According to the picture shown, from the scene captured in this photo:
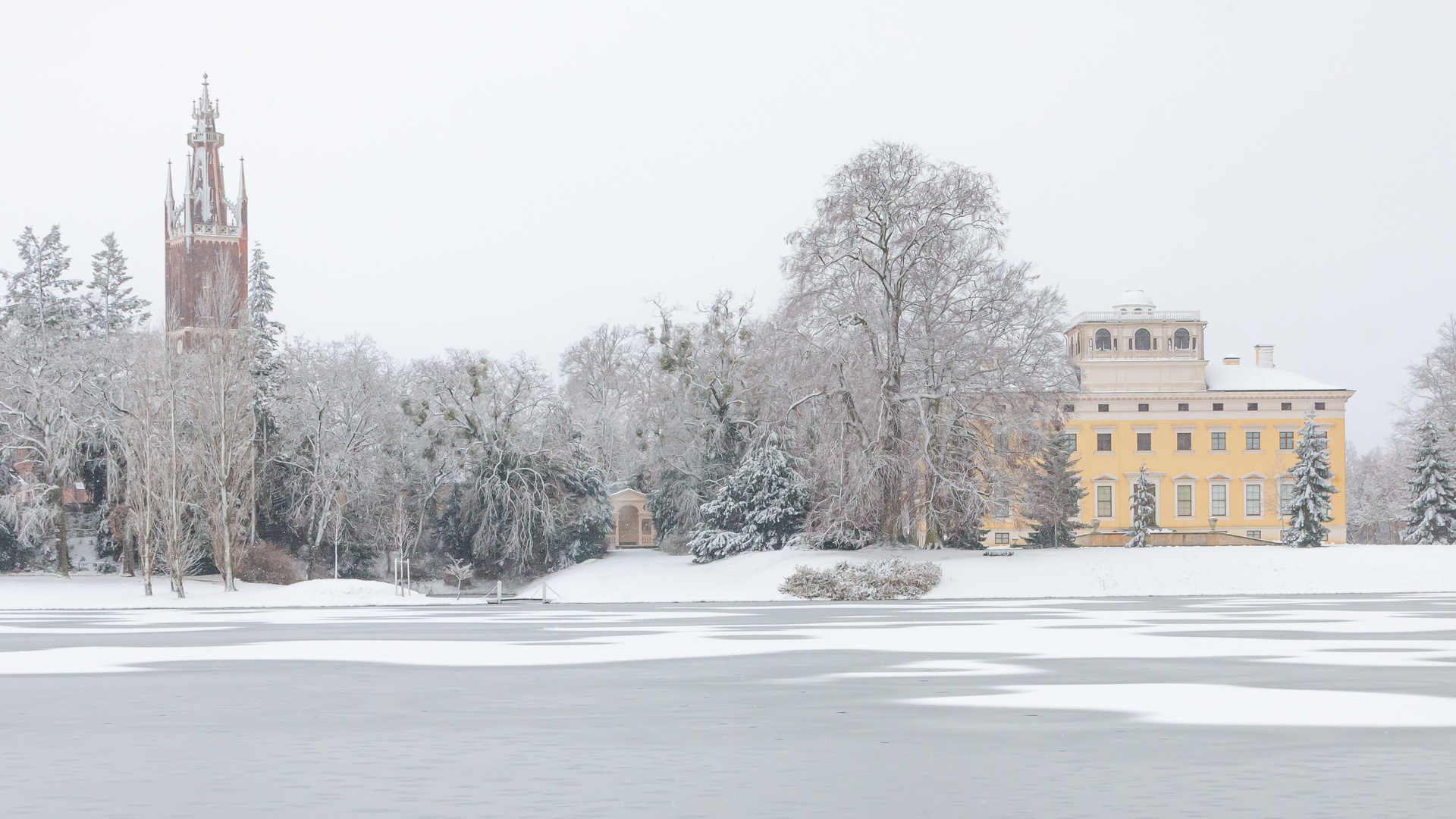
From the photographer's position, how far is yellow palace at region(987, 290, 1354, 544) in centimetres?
8550

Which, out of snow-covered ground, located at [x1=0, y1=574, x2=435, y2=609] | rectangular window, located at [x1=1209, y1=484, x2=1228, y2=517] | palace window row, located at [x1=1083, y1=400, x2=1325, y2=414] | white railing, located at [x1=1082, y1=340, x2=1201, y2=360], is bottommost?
snow-covered ground, located at [x1=0, y1=574, x2=435, y2=609]

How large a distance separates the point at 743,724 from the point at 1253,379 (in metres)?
81.5

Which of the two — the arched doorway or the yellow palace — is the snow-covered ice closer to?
the arched doorway

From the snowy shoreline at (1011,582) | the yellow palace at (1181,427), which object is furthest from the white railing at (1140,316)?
the snowy shoreline at (1011,582)

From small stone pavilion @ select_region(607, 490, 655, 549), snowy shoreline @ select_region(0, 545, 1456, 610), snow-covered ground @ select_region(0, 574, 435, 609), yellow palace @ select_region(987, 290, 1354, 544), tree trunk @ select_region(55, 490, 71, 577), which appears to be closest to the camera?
snow-covered ground @ select_region(0, 574, 435, 609)

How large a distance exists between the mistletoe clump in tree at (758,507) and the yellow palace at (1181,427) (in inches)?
1334

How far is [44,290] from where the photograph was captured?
70688 mm

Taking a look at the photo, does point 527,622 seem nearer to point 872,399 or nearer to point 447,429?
point 872,399

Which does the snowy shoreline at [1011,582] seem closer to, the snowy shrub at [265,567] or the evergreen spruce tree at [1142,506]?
the snowy shrub at [265,567]

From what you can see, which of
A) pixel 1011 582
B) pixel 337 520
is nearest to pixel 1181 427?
pixel 1011 582

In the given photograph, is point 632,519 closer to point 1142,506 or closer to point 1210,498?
point 1142,506

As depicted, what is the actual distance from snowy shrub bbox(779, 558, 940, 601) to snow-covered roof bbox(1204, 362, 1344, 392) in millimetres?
48151

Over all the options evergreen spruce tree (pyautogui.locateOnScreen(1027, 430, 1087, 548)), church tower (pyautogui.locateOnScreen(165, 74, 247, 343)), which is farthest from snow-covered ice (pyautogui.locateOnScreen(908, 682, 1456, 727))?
church tower (pyautogui.locateOnScreen(165, 74, 247, 343))

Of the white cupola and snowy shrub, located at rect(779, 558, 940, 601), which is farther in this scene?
the white cupola
